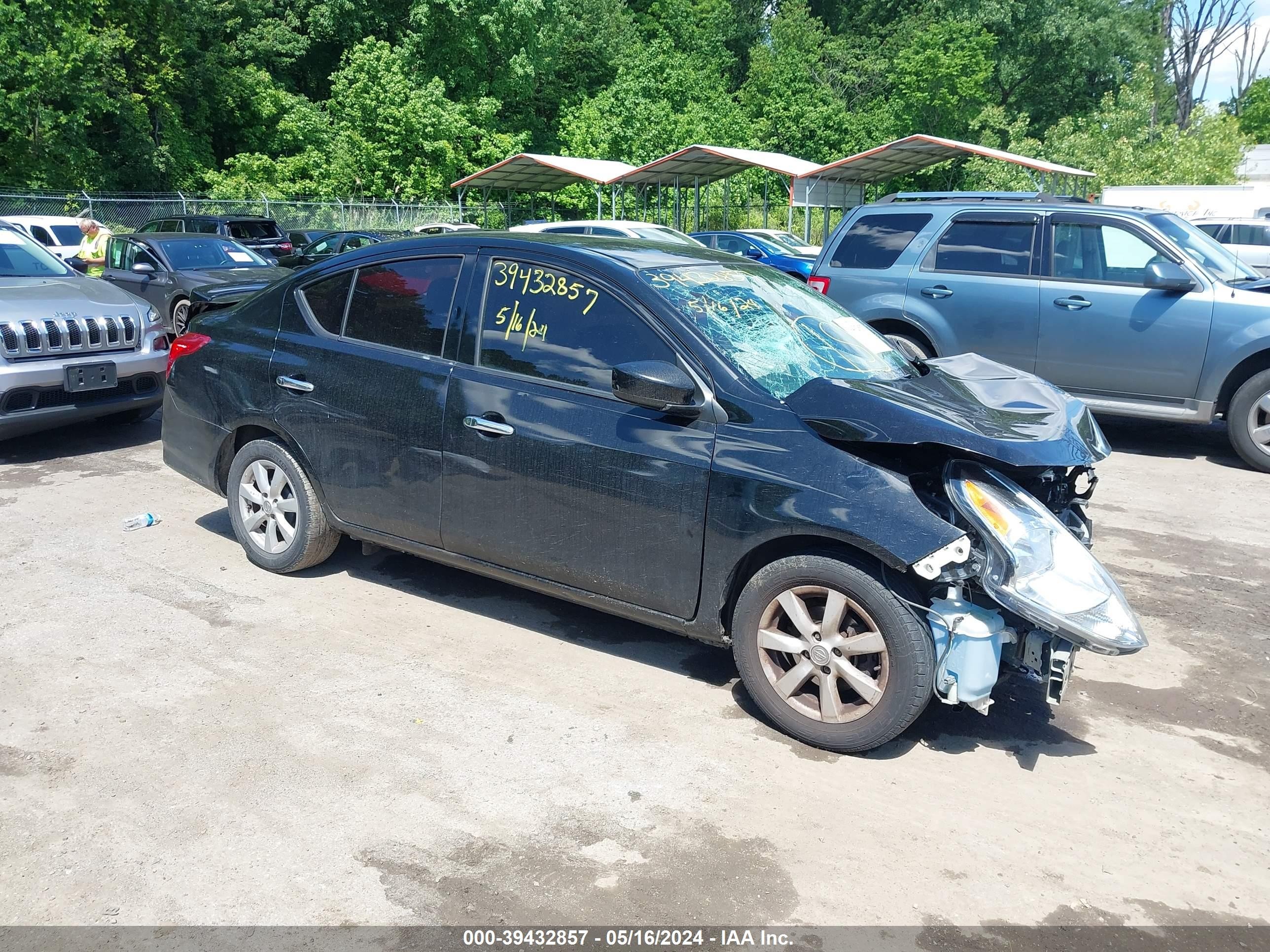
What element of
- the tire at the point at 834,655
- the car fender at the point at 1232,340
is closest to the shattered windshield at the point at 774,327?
the tire at the point at 834,655

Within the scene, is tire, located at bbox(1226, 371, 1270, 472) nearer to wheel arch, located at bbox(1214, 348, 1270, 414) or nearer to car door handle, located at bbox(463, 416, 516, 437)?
wheel arch, located at bbox(1214, 348, 1270, 414)

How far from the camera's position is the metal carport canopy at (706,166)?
2673cm

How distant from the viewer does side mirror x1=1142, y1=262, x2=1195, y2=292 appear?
8.32m

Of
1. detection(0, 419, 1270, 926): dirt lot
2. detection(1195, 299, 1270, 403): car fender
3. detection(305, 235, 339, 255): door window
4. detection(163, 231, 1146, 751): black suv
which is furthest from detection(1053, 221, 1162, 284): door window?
detection(305, 235, 339, 255): door window

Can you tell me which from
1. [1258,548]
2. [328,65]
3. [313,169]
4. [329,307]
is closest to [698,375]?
[329,307]

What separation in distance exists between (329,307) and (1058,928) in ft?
13.5

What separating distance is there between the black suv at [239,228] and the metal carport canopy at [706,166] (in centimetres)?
912

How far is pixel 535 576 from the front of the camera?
15.0 ft

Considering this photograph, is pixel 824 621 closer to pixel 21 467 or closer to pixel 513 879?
pixel 513 879

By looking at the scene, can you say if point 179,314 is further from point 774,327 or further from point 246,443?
point 774,327

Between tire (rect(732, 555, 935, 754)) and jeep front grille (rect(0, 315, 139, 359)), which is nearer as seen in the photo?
tire (rect(732, 555, 935, 754))

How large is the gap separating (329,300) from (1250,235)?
74.7 ft

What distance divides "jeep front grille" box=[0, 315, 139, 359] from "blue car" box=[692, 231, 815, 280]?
15.0 meters

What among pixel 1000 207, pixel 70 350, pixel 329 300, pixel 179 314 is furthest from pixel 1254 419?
pixel 179 314
